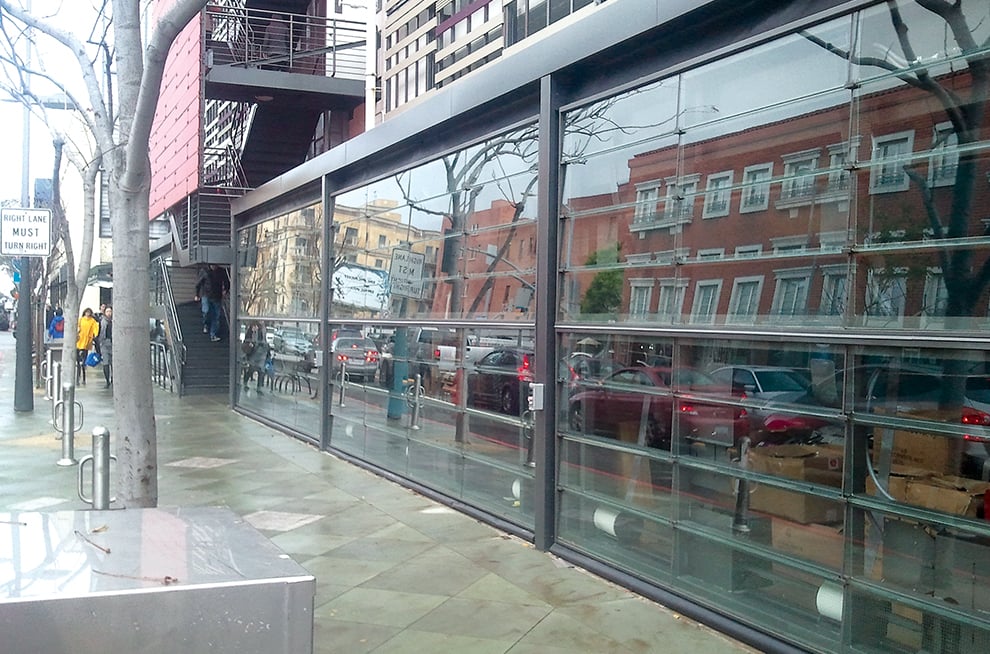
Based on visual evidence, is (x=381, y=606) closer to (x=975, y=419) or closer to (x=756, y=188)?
(x=756, y=188)

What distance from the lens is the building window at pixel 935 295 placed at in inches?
186

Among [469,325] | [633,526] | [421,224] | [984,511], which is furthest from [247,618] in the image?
[421,224]

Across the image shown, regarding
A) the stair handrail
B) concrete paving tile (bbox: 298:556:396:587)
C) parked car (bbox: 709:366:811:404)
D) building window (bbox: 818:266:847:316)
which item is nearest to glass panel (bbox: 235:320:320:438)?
the stair handrail

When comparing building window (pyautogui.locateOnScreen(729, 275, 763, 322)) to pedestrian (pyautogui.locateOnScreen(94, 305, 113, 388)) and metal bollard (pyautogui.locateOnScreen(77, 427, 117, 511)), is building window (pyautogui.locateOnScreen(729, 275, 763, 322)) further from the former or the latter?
pedestrian (pyautogui.locateOnScreen(94, 305, 113, 388))

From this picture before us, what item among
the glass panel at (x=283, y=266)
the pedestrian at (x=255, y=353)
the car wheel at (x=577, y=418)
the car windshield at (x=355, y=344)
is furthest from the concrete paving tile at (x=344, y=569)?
the pedestrian at (x=255, y=353)

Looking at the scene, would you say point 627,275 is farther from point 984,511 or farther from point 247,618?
point 247,618

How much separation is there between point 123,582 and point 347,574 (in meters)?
4.32

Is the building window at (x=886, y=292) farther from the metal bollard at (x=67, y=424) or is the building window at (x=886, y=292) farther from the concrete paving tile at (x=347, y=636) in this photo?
the metal bollard at (x=67, y=424)

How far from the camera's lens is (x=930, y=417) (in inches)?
187

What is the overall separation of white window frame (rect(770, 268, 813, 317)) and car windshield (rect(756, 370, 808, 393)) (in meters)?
0.36

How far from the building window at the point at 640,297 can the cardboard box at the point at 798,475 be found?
4.69 ft

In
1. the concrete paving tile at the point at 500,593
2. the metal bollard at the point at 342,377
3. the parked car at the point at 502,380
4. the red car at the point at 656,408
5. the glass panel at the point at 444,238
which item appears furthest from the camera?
the metal bollard at the point at 342,377

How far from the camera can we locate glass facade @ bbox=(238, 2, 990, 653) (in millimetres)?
4715

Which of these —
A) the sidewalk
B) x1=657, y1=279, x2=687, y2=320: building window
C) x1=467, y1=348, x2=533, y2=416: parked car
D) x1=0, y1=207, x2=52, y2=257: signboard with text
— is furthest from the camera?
x1=0, y1=207, x2=52, y2=257: signboard with text
